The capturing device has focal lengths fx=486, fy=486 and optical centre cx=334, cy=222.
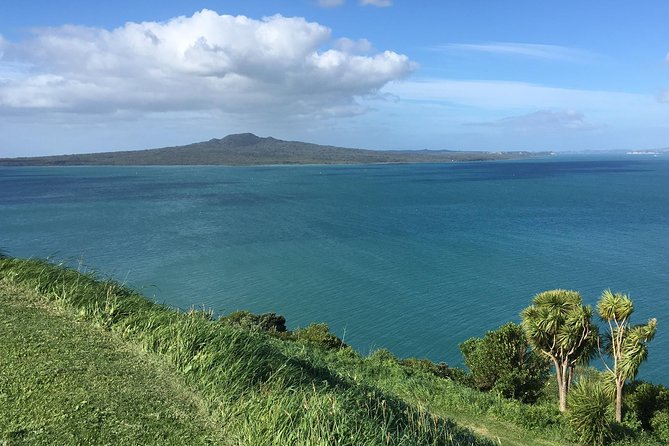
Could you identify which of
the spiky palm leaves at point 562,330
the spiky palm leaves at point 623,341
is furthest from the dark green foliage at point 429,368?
the spiky palm leaves at point 623,341

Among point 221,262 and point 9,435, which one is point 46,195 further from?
point 9,435

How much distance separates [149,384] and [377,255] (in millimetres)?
40275

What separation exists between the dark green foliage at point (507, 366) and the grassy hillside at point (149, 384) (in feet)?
36.4

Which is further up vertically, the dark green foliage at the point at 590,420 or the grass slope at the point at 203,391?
the grass slope at the point at 203,391

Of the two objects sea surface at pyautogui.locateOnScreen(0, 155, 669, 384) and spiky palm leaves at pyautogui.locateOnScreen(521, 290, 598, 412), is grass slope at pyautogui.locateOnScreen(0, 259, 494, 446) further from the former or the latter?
spiky palm leaves at pyautogui.locateOnScreen(521, 290, 598, 412)

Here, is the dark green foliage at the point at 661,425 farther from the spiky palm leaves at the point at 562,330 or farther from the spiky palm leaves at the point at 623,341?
Answer: the spiky palm leaves at the point at 562,330

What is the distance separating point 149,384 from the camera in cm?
609

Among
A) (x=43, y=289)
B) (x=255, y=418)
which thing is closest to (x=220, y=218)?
(x=43, y=289)

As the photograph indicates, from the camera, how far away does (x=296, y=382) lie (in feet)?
23.3

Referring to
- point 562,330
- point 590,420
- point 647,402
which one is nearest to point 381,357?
point 562,330

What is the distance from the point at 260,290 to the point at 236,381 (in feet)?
94.5

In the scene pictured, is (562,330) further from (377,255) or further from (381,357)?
(377,255)

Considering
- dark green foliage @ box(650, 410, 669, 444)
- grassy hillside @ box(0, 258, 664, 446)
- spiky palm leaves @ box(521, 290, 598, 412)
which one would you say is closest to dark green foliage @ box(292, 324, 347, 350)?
spiky palm leaves @ box(521, 290, 598, 412)

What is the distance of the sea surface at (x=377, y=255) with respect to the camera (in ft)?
99.8
